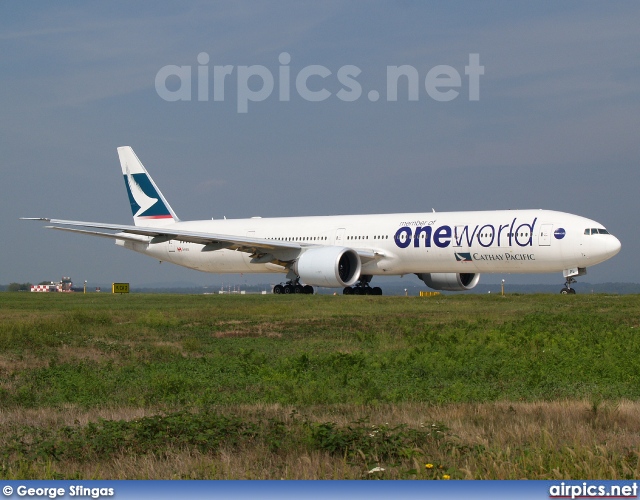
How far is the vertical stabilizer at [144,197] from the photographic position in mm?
44375

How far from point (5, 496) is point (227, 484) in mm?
1401

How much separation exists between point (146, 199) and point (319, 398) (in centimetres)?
3620

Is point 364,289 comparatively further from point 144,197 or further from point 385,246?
point 144,197

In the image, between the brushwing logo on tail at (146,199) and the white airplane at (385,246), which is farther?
the brushwing logo on tail at (146,199)

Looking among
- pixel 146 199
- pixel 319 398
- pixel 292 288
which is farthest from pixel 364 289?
pixel 319 398

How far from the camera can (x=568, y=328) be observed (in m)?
17.6

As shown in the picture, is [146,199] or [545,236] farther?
[146,199]

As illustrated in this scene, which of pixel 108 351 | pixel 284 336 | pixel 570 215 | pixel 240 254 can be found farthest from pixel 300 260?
pixel 108 351

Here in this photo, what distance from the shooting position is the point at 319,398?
9836 mm

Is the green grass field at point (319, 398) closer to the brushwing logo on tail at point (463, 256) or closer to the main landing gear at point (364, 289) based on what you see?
the brushwing logo on tail at point (463, 256)

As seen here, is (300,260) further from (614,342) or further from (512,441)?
(512,441)

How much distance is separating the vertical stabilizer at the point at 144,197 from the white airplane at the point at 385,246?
1.88m

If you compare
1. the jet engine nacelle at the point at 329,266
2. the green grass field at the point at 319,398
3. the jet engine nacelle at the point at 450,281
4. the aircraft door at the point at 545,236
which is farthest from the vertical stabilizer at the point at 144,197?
the green grass field at the point at 319,398

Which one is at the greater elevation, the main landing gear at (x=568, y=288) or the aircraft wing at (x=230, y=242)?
the aircraft wing at (x=230, y=242)
